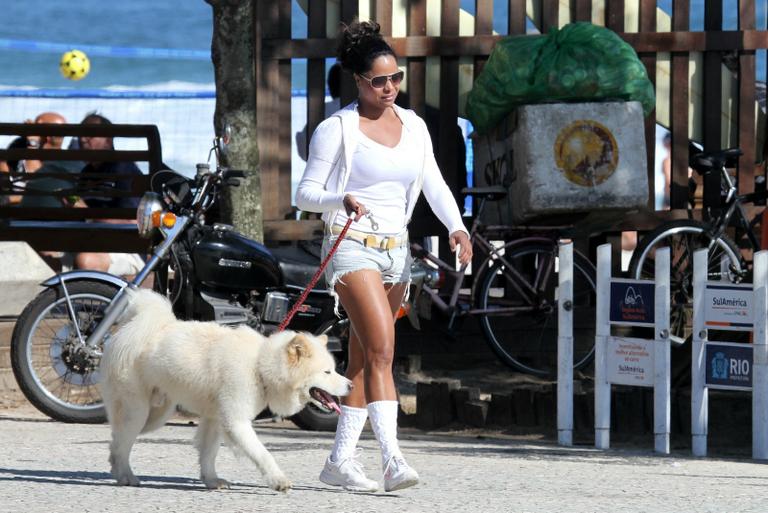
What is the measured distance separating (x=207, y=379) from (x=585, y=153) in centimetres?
467

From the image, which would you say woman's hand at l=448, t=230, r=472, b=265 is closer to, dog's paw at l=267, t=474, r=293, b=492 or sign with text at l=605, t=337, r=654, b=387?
dog's paw at l=267, t=474, r=293, b=492

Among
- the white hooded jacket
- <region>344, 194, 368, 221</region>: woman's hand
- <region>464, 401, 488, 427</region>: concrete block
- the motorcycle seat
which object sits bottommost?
<region>464, 401, 488, 427</region>: concrete block

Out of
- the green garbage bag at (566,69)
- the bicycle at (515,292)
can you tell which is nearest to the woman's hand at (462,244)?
the bicycle at (515,292)

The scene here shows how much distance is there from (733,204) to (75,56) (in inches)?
466

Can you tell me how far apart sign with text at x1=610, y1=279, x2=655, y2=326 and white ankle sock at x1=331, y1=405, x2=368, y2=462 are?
2.64m

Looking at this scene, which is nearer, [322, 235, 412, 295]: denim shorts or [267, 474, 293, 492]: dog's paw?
[267, 474, 293, 492]: dog's paw

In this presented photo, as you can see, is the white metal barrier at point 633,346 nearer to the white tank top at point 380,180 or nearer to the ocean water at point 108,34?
the white tank top at point 380,180

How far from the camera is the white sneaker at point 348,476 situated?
→ 598 centimetres

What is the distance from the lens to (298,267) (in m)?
8.53

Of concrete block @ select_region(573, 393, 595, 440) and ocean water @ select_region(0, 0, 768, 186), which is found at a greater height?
ocean water @ select_region(0, 0, 768, 186)

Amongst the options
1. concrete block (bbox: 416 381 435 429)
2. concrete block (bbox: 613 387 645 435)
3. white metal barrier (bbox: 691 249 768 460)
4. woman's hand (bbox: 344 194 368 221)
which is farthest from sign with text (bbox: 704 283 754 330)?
woman's hand (bbox: 344 194 368 221)

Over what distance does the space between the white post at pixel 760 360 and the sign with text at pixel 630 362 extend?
58 cm

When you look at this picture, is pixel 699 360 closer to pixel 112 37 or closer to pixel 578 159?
pixel 578 159

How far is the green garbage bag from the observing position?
992 centimetres
